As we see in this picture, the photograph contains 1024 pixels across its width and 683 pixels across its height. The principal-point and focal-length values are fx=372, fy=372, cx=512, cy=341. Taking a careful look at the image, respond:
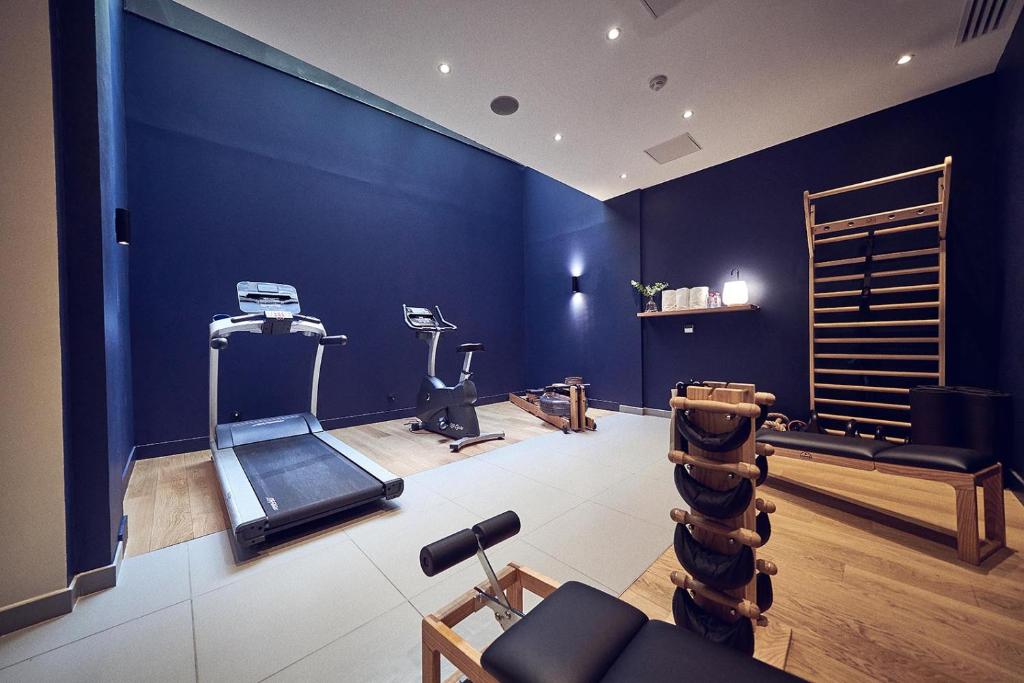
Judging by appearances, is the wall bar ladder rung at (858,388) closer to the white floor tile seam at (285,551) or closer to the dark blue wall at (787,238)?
the dark blue wall at (787,238)

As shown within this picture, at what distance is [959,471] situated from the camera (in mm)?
1827

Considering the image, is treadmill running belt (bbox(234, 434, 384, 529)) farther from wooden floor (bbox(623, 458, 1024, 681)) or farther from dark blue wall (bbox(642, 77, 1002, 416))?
dark blue wall (bbox(642, 77, 1002, 416))

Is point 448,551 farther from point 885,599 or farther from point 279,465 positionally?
point 279,465

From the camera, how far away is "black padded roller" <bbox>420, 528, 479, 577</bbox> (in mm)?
935

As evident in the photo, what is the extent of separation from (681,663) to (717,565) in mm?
403

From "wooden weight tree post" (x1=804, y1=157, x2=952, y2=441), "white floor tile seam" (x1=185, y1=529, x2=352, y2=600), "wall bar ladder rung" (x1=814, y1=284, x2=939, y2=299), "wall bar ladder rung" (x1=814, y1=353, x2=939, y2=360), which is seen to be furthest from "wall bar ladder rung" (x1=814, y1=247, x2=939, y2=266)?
"white floor tile seam" (x1=185, y1=529, x2=352, y2=600)

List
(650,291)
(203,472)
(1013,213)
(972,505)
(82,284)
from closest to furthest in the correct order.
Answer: (82,284), (972,505), (1013,213), (203,472), (650,291)

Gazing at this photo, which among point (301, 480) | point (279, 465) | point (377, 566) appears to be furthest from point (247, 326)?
point (377, 566)

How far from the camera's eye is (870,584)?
1643 millimetres

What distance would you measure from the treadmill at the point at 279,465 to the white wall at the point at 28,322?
0.68 metres

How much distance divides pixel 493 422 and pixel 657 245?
3327 millimetres

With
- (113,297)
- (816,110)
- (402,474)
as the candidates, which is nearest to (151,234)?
(113,297)

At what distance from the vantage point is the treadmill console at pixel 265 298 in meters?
3.26

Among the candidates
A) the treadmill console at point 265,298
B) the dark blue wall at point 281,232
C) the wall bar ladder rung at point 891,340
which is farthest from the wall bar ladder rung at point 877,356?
the treadmill console at point 265,298
